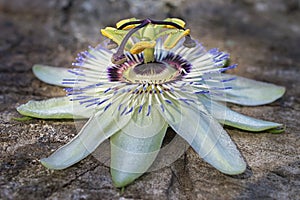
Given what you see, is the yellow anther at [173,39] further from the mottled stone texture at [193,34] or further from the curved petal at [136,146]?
the mottled stone texture at [193,34]

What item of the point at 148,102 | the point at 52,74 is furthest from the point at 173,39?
the point at 52,74

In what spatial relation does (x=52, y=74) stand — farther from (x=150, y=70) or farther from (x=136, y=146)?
(x=136, y=146)

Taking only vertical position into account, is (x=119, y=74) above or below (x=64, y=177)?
above

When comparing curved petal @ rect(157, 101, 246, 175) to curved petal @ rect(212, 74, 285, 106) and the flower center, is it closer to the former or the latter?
the flower center

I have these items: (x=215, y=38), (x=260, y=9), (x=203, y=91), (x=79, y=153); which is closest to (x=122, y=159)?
(x=79, y=153)

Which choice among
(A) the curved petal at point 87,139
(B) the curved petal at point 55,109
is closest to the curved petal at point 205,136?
(A) the curved petal at point 87,139

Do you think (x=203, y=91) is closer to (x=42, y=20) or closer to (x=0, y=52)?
(x=0, y=52)
